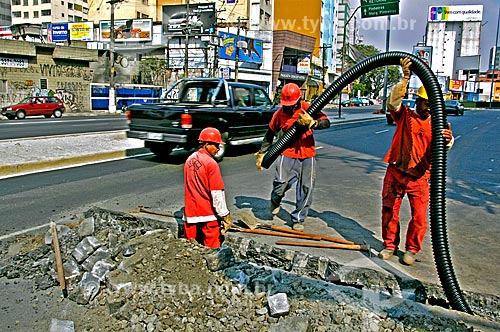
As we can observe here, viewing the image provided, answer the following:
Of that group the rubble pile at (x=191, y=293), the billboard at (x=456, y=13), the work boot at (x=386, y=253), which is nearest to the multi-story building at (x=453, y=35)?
the billboard at (x=456, y=13)

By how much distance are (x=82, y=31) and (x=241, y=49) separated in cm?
2223

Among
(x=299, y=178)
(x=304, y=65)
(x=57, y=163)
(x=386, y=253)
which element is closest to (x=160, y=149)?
(x=57, y=163)

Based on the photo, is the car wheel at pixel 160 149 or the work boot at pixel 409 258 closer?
the work boot at pixel 409 258

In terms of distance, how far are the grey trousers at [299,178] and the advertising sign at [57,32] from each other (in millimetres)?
58953

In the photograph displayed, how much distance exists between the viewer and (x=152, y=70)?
150 ft

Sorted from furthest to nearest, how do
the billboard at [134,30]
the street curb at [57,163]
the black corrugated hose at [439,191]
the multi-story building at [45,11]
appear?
the multi-story building at [45,11], the billboard at [134,30], the street curb at [57,163], the black corrugated hose at [439,191]

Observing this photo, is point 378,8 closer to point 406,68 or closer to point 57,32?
point 406,68

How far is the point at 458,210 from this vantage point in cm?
689

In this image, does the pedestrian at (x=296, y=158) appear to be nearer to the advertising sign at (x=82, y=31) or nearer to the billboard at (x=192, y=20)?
the billboard at (x=192, y=20)

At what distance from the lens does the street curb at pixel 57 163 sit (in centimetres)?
918

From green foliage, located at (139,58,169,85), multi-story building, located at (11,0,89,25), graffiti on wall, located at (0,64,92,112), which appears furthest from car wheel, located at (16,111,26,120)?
multi-story building, located at (11,0,89,25)

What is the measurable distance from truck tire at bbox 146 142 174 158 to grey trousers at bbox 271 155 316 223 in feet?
21.1

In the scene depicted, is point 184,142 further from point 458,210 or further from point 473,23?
point 473,23

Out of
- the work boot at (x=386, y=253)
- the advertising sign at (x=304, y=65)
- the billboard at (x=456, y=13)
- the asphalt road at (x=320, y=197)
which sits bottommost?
the asphalt road at (x=320, y=197)
